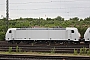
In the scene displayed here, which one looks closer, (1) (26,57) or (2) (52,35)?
(1) (26,57)

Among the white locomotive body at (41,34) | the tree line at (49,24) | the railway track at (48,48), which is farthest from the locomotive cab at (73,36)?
the tree line at (49,24)

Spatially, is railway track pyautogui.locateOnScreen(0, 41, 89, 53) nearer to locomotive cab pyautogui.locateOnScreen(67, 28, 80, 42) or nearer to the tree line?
locomotive cab pyautogui.locateOnScreen(67, 28, 80, 42)

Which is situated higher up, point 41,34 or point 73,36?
point 41,34

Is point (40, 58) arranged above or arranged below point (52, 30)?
below

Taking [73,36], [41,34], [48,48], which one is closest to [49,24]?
[41,34]

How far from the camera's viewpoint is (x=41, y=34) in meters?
28.2

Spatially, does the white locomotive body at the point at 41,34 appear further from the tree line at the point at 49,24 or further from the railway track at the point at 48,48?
the tree line at the point at 49,24

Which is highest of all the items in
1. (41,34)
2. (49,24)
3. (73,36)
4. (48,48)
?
(49,24)

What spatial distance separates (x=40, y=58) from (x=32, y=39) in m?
14.2

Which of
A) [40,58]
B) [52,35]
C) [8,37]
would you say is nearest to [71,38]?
[52,35]

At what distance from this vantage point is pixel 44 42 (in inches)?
1114

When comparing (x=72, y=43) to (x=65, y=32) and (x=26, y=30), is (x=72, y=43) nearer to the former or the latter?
(x=65, y=32)

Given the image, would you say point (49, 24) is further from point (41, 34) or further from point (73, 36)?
point (73, 36)

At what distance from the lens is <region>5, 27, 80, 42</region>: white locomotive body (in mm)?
27703
